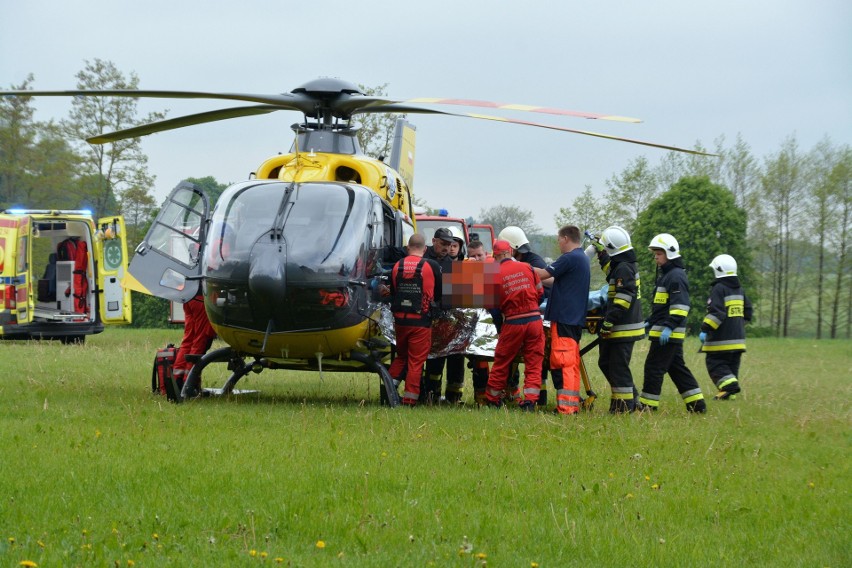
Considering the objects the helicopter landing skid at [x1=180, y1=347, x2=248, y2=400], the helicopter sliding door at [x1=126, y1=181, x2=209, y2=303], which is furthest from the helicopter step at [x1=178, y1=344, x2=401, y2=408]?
the helicopter sliding door at [x1=126, y1=181, x2=209, y2=303]

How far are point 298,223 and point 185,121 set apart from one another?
6.86ft

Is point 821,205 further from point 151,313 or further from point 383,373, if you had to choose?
point 383,373

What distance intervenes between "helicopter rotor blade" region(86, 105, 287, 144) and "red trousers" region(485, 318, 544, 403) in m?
3.74

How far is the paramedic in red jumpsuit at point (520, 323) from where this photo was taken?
35.3 feet

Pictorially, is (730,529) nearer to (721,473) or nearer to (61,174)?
(721,473)

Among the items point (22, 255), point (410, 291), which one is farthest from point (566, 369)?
point (22, 255)

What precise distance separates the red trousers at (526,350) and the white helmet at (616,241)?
3.80 ft

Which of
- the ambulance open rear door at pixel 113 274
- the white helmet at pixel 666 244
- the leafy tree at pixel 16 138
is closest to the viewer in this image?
the white helmet at pixel 666 244

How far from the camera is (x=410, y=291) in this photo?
418 inches

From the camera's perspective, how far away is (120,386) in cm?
1234

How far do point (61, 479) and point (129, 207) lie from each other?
36666 mm

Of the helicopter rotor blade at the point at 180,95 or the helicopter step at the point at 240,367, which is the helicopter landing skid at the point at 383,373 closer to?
the helicopter step at the point at 240,367

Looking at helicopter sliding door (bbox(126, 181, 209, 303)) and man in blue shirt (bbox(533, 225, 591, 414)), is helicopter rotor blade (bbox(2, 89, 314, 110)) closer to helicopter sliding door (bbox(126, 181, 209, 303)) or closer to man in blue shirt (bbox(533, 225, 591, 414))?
helicopter sliding door (bbox(126, 181, 209, 303))

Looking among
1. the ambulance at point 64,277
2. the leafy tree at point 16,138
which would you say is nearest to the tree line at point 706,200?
the leafy tree at point 16,138
